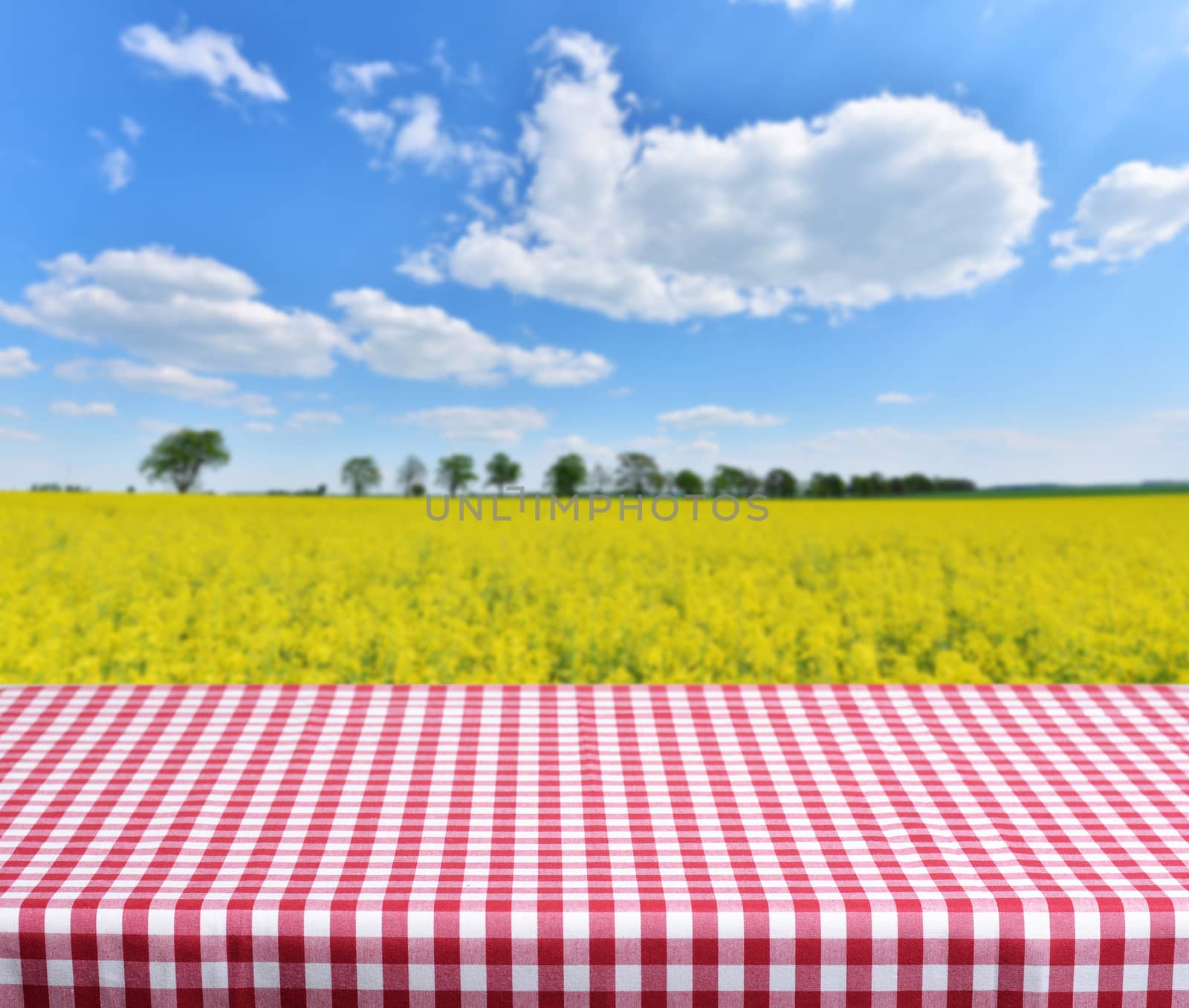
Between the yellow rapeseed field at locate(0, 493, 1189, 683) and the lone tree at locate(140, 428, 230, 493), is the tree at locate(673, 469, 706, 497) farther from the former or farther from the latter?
the lone tree at locate(140, 428, 230, 493)

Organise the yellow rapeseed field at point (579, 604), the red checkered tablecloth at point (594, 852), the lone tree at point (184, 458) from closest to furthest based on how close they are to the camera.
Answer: the red checkered tablecloth at point (594, 852), the yellow rapeseed field at point (579, 604), the lone tree at point (184, 458)

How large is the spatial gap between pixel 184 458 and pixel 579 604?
10.8 meters

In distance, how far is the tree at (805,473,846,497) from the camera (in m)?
6.45

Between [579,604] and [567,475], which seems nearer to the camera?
[579,604]

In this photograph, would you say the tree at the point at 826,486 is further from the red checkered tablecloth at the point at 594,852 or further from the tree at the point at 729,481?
the red checkered tablecloth at the point at 594,852

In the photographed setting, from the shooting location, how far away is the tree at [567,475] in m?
4.85

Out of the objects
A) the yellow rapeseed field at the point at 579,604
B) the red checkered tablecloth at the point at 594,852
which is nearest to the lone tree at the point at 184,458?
the yellow rapeseed field at the point at 579,604

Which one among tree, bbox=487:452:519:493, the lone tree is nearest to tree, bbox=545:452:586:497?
tree, bbox=487:452:519:493

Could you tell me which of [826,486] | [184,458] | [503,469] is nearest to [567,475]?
[503,469]

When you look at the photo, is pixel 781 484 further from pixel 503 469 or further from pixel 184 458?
pixel 184 458

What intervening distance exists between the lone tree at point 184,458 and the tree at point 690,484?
373 inches

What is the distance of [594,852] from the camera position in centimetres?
109

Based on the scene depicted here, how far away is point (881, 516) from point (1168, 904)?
22.2 feet

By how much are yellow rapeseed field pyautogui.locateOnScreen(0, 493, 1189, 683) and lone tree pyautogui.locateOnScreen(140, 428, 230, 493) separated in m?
7.24
